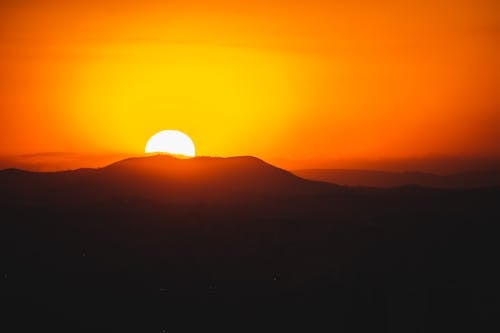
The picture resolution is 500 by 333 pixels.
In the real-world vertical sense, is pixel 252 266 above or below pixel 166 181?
below

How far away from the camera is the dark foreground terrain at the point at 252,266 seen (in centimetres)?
6253

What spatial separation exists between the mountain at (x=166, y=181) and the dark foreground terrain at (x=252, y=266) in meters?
13.2

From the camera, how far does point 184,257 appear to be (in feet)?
262

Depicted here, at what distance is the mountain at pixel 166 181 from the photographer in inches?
5212

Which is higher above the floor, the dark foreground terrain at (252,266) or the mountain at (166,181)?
the mountain at (166,181)

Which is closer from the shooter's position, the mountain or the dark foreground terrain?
the dark foreground terrain

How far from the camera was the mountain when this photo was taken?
13238 cm

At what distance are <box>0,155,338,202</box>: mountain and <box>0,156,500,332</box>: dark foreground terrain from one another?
13240mm

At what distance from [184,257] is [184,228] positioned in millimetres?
13062

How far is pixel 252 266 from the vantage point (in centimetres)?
7738

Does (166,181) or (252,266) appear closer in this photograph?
(252,266)

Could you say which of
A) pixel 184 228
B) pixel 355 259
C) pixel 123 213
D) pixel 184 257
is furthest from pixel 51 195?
pixel 355 259

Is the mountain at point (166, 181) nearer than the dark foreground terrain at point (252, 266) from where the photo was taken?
No

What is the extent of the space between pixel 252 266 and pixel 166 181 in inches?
2634
